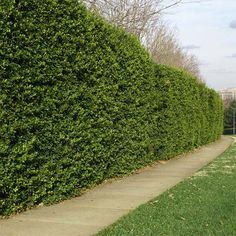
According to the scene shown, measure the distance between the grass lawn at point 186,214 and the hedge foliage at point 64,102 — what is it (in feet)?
5.40

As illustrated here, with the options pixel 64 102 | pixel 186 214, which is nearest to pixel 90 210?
pixel 186 214

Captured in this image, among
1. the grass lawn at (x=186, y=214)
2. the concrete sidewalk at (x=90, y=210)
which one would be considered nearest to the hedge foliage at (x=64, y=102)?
the concrete sidewalk at (x=90, y=210)

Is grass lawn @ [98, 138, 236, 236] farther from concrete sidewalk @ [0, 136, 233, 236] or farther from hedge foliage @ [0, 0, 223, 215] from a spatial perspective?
hedge foliage @ [0, 0, 223, 215]

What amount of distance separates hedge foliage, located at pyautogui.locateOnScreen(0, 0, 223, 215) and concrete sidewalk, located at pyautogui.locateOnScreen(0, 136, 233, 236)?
0.91 feet

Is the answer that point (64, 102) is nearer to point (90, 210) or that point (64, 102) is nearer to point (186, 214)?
point (90, 210)

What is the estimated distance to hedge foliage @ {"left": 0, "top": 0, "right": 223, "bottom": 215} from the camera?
6.64m

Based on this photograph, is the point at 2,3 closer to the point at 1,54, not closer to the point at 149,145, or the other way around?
the point at 1,54

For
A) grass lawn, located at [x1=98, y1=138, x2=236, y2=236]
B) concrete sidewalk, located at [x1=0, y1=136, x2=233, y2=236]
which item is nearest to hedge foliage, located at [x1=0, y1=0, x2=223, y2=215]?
concrete sidewalk, located at [x1=0, y1=136, x2=233, y2=236]

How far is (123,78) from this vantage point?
35.7 ft

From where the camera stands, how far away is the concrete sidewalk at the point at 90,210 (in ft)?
19.3

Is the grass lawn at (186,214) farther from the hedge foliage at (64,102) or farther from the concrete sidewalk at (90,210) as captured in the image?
the hedge foliage at (64,102)

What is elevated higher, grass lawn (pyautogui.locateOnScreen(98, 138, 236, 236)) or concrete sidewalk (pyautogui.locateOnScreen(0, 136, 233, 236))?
grass lawn (pyautogui.locateOnScreen(98, 138, 236, 236))

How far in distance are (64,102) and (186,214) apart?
9.54 feet

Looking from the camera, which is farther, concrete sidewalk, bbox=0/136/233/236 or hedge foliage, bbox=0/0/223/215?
hedge foliage, bbox=0/0/223/215
